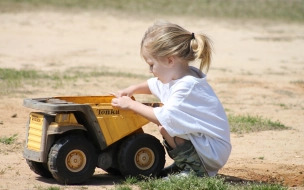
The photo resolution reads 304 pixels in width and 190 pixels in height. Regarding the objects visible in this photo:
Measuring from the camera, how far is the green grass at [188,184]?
5234 mm

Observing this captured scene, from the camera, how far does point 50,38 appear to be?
1628 centimetres

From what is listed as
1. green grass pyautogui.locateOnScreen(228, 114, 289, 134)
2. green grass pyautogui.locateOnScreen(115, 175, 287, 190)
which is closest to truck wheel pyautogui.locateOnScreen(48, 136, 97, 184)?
green grass pyautogui.locateOnScreen(115, 175, 287, 190)

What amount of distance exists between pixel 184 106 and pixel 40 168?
1233 mm

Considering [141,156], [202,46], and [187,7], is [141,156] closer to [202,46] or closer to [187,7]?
[202,46]

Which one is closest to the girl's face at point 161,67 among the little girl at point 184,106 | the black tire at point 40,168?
the little girl at point 184,106

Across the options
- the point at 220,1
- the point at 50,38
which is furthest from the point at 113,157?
the point at 220,1

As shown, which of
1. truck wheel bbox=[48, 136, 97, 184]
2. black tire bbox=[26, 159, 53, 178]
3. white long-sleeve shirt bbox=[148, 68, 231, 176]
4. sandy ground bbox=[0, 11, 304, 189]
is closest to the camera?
truck wheel bbox=[48, 136, 97, 184]

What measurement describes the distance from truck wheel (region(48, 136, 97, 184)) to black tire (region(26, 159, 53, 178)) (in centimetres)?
30

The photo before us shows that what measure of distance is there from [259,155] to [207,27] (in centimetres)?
1190

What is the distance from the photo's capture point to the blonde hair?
5.61 meters

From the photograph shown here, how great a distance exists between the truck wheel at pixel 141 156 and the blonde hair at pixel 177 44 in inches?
26.1

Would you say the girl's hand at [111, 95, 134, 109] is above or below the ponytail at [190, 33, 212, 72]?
below

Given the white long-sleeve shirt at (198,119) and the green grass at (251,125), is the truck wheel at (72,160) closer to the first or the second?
the white long-sleeve shirt at (198,119)

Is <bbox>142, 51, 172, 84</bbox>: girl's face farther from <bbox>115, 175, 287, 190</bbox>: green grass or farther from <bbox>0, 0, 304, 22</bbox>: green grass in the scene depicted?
<bbox>0, 0, 304, 22</bbox>: green grass
